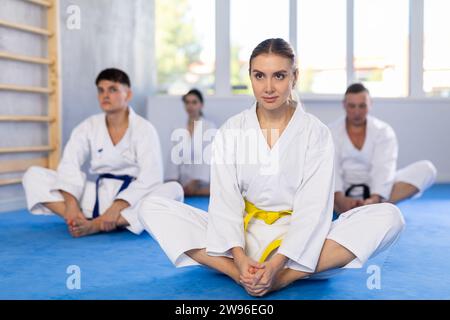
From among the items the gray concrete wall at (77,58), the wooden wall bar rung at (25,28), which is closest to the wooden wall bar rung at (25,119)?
the gray concrete wall at (77,58)

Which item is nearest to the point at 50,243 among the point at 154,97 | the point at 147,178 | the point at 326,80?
the point at 147,178

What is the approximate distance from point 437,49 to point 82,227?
15.5ft

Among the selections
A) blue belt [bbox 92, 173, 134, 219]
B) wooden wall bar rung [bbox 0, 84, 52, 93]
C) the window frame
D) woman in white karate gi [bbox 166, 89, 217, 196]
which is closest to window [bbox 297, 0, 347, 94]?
the window frame

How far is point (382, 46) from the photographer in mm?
6512

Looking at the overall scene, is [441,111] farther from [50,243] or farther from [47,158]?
[50,243]

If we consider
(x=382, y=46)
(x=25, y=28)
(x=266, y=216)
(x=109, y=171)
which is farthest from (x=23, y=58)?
(x=382, y=46)

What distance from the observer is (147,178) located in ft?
11.1

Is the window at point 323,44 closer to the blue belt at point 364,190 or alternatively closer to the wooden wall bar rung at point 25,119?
the blue belt at point 364,190

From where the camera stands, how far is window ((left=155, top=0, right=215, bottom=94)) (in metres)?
6.72

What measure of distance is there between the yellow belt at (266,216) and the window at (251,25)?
4.45 m

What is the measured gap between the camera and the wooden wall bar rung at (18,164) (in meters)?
4.16

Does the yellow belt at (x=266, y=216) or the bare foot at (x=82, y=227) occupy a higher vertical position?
the yellow belt at (x=266, y=216)

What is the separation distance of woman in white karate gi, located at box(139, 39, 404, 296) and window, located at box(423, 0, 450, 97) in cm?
468
